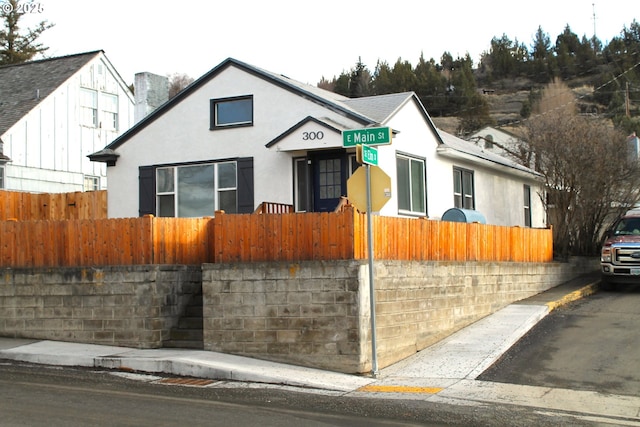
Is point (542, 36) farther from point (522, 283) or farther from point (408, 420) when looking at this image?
point (408, 420)

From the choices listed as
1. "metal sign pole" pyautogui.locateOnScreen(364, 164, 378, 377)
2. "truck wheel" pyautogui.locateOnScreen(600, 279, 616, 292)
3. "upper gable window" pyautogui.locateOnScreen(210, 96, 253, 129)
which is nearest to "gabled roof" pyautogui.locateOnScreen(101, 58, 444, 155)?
"upper gable window" pyautogui.locateOnScreen(210, 96, 253, 129)

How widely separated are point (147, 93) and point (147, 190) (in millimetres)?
4770

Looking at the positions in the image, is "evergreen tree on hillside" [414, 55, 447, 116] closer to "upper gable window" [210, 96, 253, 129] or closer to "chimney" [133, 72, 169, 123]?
"chimney" [133, 72, 169, 123]

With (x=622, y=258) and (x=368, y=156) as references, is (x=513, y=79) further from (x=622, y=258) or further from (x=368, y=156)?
(x=368, y=156)

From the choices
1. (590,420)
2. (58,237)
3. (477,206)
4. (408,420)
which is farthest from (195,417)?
(477,206)

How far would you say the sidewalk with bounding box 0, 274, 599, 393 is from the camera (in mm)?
10836

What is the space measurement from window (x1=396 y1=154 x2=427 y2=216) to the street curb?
4.19 m

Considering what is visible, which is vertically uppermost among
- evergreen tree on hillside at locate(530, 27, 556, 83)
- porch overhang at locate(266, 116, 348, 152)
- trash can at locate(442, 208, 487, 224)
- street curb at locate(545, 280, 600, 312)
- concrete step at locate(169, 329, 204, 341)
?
evergreen tree on hillside at locate(530, 27, 556, 83)

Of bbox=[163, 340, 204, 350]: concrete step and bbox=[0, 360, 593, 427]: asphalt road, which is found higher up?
bbox=[163, 340, 204, 350]: concrete step

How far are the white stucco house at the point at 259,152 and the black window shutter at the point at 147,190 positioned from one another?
A: 0.03m

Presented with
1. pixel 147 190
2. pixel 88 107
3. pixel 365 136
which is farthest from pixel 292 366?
pixel 88 107

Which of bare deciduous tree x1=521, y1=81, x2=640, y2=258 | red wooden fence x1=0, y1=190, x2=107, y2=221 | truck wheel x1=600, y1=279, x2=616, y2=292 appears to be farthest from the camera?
bare deciduous tree x1=521, y1=81, x2=640, y2=258

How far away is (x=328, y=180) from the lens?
1789 centimetres

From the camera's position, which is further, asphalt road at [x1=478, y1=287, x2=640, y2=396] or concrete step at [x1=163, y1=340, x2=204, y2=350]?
concrete step at [x1=163, y1=340, x2=204, y2=350]
